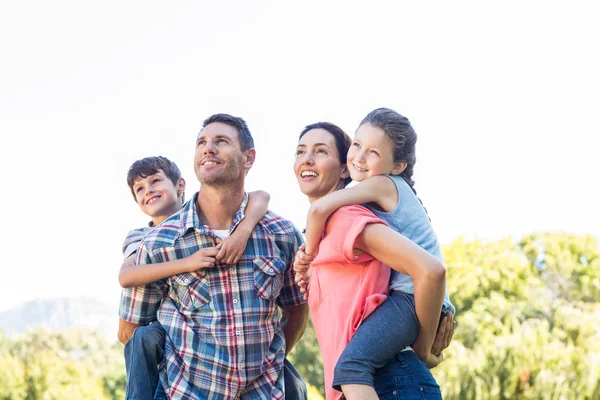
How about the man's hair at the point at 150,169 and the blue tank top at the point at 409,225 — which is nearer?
the blue tank top at the point at 409,225

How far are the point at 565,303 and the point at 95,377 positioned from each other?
16354 mm

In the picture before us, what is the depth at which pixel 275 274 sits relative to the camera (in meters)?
3.88

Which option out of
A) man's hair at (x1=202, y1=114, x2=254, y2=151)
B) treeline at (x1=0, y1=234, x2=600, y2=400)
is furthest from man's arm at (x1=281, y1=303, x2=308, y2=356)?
treeline at (x1=0, y1=234, x2=600, y2=400)

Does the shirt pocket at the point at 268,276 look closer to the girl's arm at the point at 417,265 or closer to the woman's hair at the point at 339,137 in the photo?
the woman's hair at the point at 339,137

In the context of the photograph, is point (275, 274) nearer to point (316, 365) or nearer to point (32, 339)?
point (316, 365)

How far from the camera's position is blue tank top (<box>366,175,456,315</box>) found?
10.2ft

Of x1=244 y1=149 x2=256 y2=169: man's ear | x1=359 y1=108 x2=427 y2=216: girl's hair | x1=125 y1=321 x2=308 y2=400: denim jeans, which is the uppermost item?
x1=359 y1=108 x2=427 y2=216: girl's hair

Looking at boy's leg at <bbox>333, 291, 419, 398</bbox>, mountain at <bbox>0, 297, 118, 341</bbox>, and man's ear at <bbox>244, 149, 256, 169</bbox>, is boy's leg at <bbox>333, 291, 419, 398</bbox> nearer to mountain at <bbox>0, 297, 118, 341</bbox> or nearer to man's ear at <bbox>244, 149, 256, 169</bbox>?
man's ear at <bbox>244, 149, 256, 169</bbox>

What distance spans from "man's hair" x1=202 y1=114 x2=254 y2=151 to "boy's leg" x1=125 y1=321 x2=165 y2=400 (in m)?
1.18

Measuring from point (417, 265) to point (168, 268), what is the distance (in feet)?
4.55

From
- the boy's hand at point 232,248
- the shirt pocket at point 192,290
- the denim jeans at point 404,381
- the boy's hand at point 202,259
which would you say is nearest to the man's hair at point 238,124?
the boy's hand at point 232,248

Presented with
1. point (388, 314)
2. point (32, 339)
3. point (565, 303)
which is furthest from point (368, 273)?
point (32, 339)

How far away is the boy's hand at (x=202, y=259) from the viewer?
3654 mm

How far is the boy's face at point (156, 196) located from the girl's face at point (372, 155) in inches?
70.0
